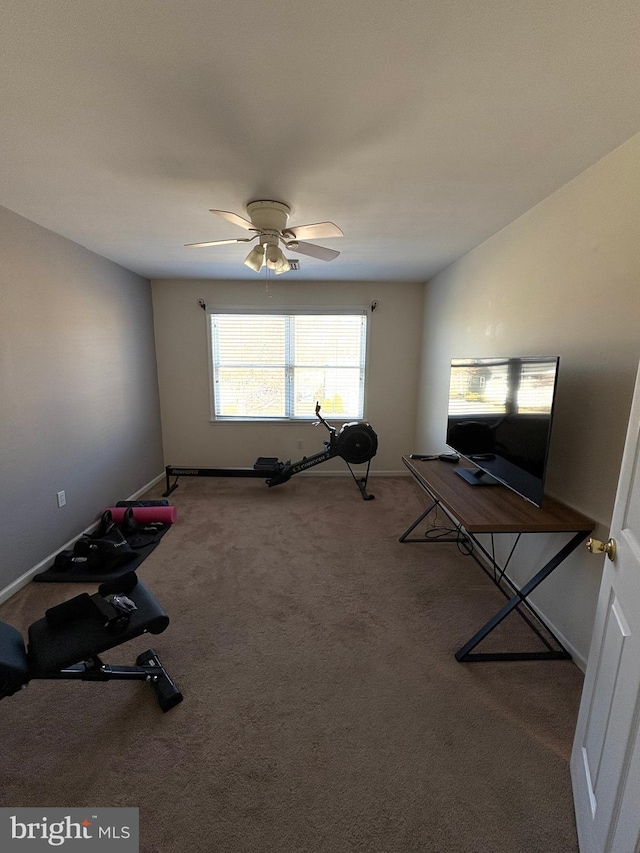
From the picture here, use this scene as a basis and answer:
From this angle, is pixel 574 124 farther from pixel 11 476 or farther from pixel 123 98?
pixel 11 476

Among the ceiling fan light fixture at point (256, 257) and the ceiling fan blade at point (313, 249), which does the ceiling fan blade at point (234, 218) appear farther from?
the ceiling fan blade at point (313, 249)

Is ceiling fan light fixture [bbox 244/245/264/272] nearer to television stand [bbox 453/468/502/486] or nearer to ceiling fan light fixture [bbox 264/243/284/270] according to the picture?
ceiling fan light fixture [bbox 264/243/284/270]

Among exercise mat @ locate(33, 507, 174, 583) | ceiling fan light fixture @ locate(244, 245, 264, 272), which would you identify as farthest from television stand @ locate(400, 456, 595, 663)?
exercise mat @ locate(33, 507, 174, 583)

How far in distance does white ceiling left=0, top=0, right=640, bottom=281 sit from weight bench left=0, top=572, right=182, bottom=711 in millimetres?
2006

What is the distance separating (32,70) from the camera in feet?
3.78

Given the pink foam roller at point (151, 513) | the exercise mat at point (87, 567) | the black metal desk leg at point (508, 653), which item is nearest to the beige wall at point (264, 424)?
the pink foam roller at point (151, 513)

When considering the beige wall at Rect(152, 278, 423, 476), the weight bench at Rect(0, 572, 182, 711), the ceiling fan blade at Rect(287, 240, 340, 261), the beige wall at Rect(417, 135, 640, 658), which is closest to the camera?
the weight bench at Rect(0, 572, 182, 711)

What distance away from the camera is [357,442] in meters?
3.80

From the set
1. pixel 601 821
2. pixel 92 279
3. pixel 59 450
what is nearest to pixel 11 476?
pixel 59 450

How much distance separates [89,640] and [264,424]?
3322mm

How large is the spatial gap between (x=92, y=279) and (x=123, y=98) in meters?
2.28

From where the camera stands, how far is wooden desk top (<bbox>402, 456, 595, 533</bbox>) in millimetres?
1658

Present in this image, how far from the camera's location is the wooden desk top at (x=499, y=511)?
5.44 ft

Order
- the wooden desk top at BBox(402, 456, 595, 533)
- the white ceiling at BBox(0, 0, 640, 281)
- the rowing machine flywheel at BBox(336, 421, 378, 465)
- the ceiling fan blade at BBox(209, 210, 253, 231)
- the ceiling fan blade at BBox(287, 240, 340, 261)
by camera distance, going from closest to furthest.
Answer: the white ceiling at BBox(0, 0, 640, 281)
the wooden desk top at BBox(402, 456, 595, 533)
the ceiling fan blade at BBox(209, 210, 253, 231)
the ceiling fan blade at BBox(287, 240, 340, 261)
the rowing machine flywheel at BBox(336, 421, 378, 465)
